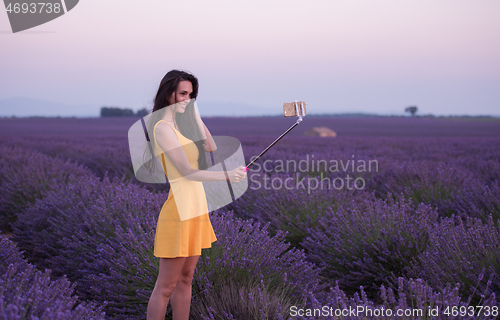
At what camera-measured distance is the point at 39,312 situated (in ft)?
4.30

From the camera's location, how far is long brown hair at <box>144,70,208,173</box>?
Result: 1619mm

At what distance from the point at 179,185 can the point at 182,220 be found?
0.46 ft

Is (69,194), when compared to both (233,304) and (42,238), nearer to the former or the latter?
(42,238)

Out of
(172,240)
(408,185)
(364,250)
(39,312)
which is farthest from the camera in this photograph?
(408,185)

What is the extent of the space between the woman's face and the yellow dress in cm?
11

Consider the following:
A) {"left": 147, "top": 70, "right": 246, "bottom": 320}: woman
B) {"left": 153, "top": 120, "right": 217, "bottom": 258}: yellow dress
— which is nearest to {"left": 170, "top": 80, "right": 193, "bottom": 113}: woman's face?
{"left": 147, "top": 70, "right": 246, "bottom": 320}: woman

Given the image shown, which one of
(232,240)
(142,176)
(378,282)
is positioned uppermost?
(142,176)

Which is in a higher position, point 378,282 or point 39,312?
point 39,312

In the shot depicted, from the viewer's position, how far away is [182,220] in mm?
1547

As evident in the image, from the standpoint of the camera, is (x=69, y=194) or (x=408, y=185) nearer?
(x=69, y=194)

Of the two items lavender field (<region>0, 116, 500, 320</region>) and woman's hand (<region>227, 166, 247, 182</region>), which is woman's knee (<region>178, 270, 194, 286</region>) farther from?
woman's hand (<region>227, 166, 247, 182</region>)

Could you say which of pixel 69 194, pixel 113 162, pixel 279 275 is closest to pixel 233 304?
pixel 279 275

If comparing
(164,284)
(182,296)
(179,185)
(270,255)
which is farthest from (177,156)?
(270,255)

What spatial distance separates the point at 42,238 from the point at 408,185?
3.54m
